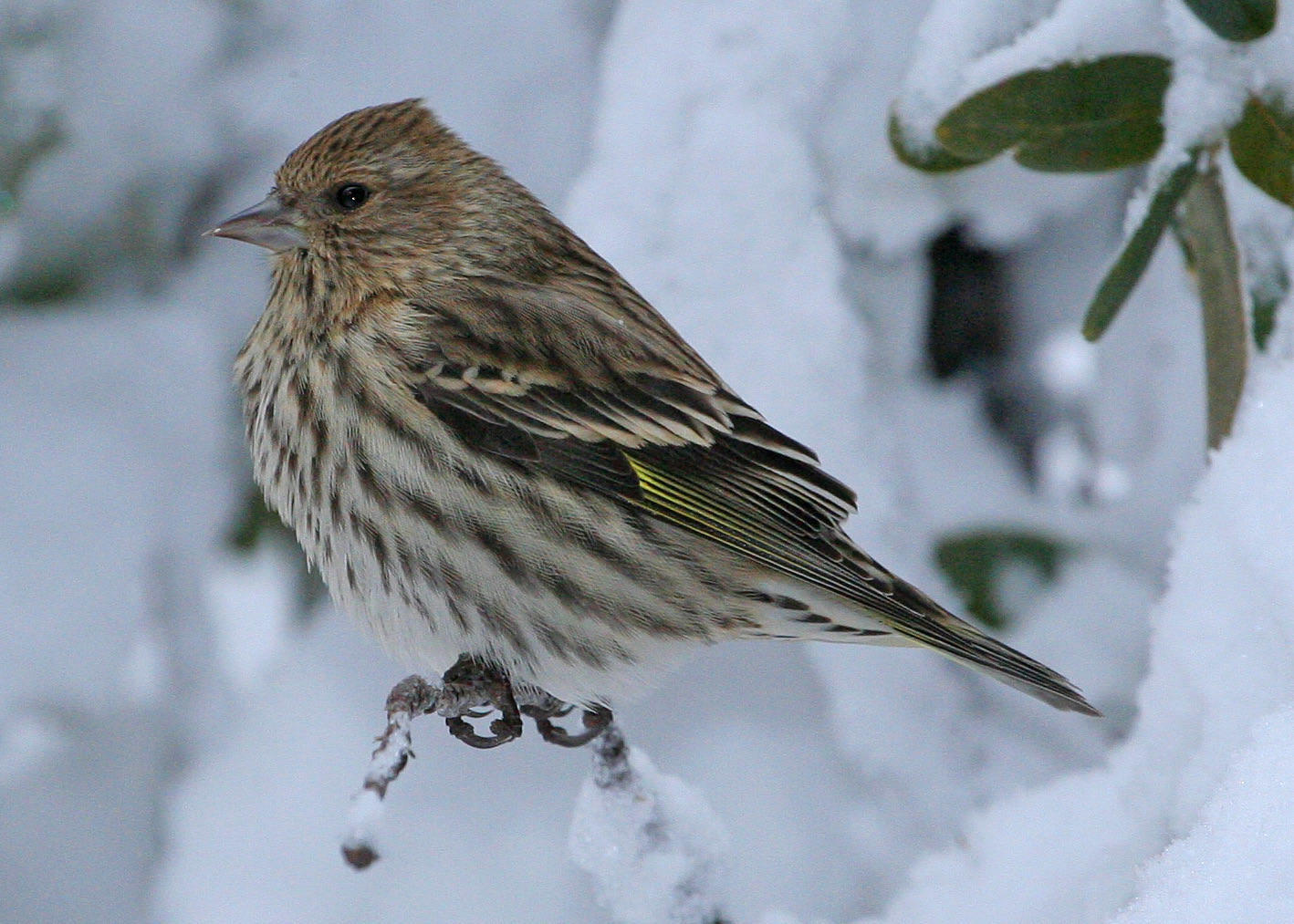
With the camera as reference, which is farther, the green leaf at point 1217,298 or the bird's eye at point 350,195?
the bird's eye at point 350,195

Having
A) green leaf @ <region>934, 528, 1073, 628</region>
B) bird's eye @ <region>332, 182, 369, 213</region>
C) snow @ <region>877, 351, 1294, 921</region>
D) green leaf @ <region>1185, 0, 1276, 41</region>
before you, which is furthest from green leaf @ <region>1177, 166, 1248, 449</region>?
bird's eye @ <region>332, 182, 369, 213</region>

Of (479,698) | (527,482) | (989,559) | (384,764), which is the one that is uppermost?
(989,559)

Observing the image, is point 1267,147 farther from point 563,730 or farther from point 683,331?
point 563,730

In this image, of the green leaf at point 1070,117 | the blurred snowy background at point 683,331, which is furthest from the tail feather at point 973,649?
the green leaf at point 1070,117

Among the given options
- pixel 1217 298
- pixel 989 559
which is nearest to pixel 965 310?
pixel 989 559

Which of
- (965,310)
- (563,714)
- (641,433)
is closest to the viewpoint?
(641,433)

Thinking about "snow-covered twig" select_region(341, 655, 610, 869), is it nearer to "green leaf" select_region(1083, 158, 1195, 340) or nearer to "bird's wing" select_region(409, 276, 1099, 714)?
"bird's wing" select_region(409, 276, 1099, 714)

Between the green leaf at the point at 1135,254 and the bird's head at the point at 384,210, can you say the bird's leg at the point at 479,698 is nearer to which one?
the bird's head at the point at 384,210
